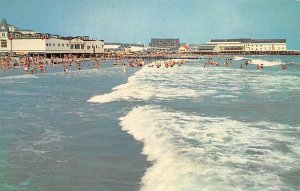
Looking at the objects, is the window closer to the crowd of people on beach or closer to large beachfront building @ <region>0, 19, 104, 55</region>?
large beachfront building @ <region>0, 19, 104, 55</region>

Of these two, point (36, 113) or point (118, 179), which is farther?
point (36, 113)

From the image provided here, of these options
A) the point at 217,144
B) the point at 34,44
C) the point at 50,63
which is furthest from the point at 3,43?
the point at 217,144

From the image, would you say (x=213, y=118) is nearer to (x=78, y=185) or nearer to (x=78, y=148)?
(x=78, y=148)

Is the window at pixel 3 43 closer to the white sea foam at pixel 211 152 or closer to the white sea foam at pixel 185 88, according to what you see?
the white sea foam at pixel 185 88

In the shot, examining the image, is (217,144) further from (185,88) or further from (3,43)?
(3,43)

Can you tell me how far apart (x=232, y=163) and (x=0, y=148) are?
646 cm

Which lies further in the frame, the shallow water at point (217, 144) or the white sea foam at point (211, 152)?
the shallow water at point (217, 144)

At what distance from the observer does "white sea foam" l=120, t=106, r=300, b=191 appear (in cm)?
848

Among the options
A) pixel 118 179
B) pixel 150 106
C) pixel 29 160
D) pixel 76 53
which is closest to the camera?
pixel 118 179

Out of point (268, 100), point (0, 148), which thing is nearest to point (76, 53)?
point (268, 100)

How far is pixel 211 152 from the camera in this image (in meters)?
10.8

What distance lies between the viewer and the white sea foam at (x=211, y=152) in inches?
334

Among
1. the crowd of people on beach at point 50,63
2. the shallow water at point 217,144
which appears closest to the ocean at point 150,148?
the shallow water at point 217,144

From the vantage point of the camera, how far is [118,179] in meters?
8.95
